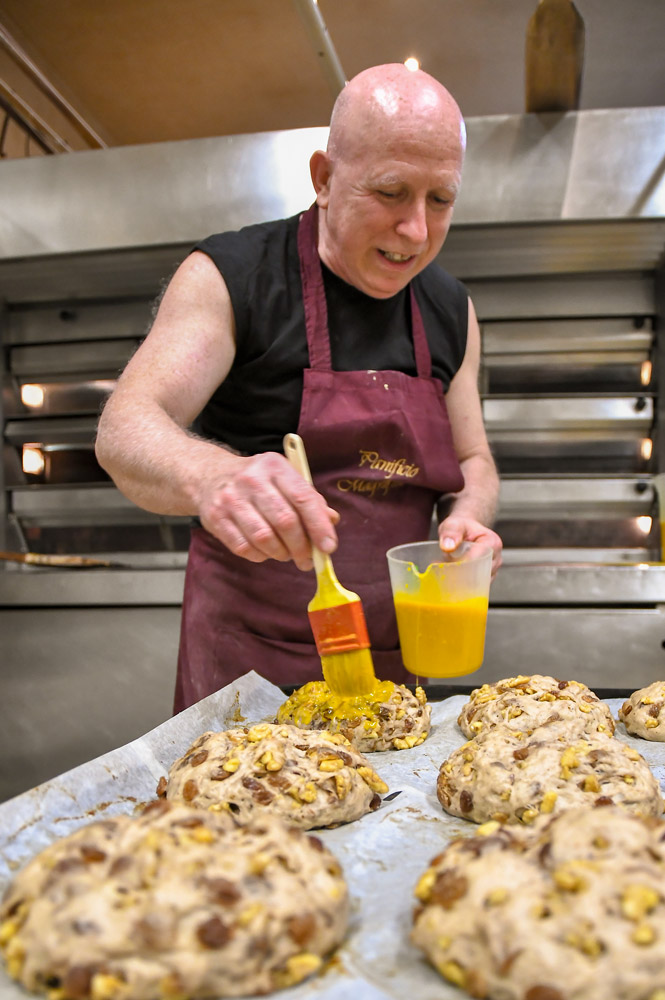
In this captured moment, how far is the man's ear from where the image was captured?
6.25 feet

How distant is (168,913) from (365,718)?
867 mm

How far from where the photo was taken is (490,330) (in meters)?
3.60

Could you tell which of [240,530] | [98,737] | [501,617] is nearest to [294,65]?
[501,617]

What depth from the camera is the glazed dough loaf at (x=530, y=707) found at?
1508 millimetres

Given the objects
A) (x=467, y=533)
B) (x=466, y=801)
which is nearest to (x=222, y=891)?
(x=466, y=801)

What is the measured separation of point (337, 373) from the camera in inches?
79.5

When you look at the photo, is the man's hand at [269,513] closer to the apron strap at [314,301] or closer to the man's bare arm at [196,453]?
the man's bare arm at [196,453]

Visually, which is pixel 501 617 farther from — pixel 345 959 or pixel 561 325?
pixel 345 959

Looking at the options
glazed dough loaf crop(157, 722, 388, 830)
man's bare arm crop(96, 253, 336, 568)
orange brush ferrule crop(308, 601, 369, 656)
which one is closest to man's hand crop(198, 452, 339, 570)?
man's bare arm crop(96, 253, 336, 568)

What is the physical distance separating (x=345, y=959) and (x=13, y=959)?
0.35m

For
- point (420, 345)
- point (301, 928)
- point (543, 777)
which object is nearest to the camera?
point (301, 928)

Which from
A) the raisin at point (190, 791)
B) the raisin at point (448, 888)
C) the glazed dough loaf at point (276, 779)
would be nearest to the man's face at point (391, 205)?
the glazed dough loaf at point (276, 779)

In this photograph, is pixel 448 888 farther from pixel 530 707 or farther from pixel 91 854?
pixel 530 707

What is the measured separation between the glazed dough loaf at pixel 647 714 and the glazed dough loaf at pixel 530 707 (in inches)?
2.9
